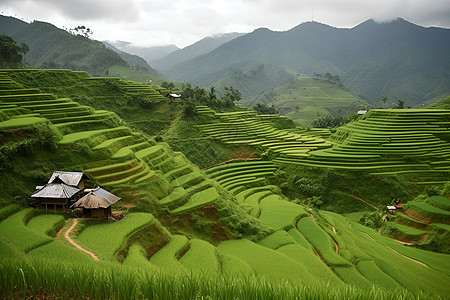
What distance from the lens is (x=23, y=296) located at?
14.1 ft

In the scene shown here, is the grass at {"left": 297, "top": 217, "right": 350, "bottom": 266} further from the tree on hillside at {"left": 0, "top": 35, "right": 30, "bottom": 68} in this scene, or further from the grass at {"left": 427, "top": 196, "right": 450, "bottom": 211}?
the tree on hillside at {"left": 0, "top": 35, "right": 30, "bottom": 68}

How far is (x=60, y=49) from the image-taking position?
98812mm

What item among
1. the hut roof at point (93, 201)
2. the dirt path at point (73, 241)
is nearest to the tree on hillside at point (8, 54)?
the hut roof at point (93, 201)

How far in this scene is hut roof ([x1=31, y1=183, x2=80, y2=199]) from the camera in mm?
11914

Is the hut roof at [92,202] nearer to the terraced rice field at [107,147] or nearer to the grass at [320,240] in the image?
the terraced rice field at [107,147]

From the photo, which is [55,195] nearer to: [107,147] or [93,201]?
[93,201]

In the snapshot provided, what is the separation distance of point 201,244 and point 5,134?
434 inches

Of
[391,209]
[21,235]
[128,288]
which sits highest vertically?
[128,288]

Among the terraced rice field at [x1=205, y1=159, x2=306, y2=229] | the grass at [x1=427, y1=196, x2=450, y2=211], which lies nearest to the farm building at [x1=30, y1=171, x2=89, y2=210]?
the terraced rice field at [x1=205, y1=159, x2=306, y2=229]

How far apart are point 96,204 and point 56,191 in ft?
6.75

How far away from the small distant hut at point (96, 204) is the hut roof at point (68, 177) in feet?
4.47

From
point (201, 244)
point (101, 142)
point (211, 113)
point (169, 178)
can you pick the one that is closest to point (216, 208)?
point (201, 244)

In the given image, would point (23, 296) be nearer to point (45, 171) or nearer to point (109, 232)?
point (109, 232)

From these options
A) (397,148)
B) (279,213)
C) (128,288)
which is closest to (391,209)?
(397,148)
